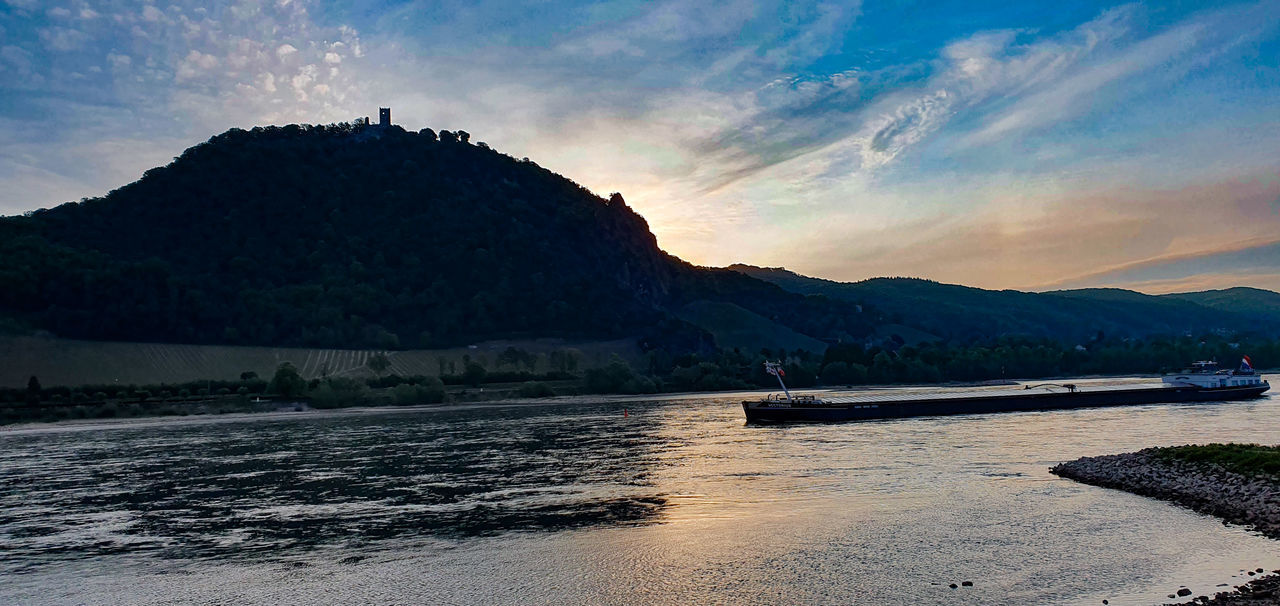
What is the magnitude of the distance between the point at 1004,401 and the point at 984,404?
2.72 metres

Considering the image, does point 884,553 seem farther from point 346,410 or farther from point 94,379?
point 94,379

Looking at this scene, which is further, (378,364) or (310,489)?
(378,364)

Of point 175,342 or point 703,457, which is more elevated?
point 175,342

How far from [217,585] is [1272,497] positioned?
3573cm

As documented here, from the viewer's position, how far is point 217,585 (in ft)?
86.7

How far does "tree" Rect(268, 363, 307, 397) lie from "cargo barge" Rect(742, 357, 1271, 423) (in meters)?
77.6

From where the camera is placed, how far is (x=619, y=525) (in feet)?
112

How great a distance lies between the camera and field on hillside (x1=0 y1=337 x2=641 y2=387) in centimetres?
14738

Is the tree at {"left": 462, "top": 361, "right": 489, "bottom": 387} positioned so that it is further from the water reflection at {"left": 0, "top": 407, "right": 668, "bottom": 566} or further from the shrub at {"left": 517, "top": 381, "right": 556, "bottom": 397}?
the water reflection at {"left": 0, "top": 407, "right": 668, "bottom": 566}

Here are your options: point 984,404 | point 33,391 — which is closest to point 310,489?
point 984,404

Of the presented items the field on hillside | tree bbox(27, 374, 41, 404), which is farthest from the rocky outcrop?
the field on hillside

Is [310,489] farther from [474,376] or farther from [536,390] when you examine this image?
[474,376]

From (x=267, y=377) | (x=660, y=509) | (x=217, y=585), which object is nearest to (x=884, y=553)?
(x=660, y=509)

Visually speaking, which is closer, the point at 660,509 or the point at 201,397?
the point at 660,509
